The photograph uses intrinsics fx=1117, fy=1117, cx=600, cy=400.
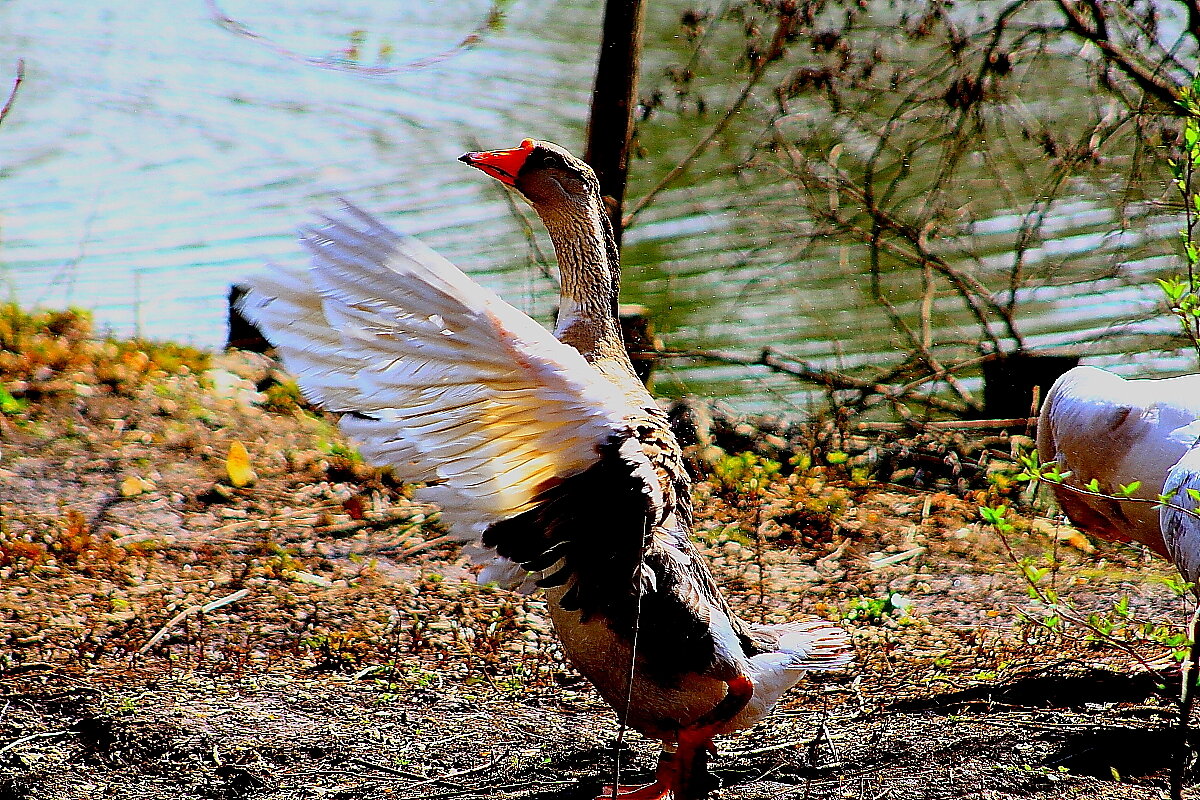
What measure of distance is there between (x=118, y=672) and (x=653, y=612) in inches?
79.4

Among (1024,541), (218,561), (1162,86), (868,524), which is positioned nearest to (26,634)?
(218,561)

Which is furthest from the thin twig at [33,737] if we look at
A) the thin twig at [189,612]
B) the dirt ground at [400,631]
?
the thin twig at [189,612]

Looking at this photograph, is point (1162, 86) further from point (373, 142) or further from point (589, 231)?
point (373, 142)

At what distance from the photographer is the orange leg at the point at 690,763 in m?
2.99

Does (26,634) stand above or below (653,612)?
below

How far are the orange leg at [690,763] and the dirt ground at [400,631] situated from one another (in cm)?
16

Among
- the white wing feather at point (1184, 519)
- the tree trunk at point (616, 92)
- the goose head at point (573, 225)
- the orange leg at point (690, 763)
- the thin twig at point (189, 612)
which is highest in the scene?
the tree trunk at point (616, 92)

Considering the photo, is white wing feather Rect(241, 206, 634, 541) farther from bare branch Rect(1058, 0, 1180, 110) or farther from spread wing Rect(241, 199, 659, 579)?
bare branch Rect(1058, 0, 1180, 110)

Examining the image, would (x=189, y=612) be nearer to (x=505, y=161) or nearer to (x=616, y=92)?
(x=505, y=161)

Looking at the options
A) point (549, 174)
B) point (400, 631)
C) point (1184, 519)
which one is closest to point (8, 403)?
point (400, 631)

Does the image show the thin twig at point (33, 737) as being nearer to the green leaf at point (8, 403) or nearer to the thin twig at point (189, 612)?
the thin twig at point (189, 612)

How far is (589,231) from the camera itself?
11.6ft

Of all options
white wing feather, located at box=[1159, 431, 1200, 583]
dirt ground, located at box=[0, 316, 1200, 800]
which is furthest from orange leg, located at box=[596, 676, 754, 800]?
white wing feather, located at box=[1159, 431, 1200, 583]

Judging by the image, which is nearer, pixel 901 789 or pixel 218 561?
pixel 901 789
